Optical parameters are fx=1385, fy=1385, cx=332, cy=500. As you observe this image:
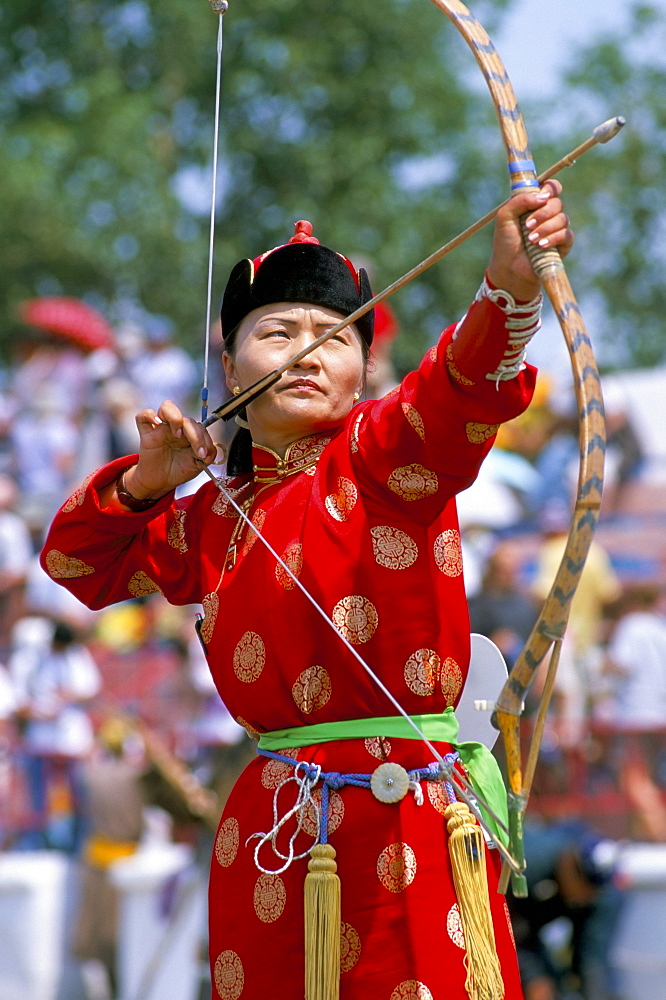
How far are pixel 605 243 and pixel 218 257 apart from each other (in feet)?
21.6

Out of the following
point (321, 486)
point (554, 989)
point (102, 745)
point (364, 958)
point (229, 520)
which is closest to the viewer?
point (364, 958)

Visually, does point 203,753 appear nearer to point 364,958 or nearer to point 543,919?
point 543,919

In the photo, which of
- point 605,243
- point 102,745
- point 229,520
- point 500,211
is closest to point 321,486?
point 229,520

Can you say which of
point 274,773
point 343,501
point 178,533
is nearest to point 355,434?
point 343,501

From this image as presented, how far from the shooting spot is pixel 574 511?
1.97 metres

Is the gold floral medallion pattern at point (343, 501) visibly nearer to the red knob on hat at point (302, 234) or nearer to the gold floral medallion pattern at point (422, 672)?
the gold floral medallion pattern at point (422, 672)

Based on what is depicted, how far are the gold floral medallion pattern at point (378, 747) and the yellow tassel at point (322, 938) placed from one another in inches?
7.8

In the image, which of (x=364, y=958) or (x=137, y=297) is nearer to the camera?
(x=364, y=958)

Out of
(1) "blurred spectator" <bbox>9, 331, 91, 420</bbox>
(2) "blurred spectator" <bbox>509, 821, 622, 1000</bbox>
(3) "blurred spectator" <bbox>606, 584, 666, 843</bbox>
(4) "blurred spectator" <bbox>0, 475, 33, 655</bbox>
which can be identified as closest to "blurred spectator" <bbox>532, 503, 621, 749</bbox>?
(3) "blurred spectator" <bbox>606, 584, 666, 843</bbox>

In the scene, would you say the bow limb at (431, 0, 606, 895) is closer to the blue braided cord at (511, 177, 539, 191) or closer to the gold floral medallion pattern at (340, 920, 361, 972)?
the blue braided cord at (511, 177, 539, 191)

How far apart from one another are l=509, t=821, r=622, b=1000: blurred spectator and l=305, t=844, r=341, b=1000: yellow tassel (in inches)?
142

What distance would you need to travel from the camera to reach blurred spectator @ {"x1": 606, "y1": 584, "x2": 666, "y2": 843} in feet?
21.1

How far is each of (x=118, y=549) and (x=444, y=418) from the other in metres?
0.78

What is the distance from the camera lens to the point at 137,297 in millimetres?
18312
